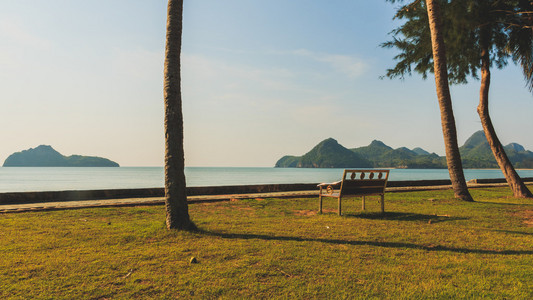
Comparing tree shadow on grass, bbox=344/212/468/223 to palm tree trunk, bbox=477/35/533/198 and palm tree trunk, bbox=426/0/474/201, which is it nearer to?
palm tree trunk, bbox=426/0/474/201

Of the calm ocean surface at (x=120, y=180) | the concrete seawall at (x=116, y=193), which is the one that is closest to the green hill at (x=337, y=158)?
the calm ocean surface at (x=120, y=180)

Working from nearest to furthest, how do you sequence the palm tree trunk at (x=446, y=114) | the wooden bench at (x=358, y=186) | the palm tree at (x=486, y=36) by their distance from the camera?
the wooden bench at (x=358, y=186)
the palm tree trunk at (x=446, y=114)
the palm tree at (x=486, y=36)

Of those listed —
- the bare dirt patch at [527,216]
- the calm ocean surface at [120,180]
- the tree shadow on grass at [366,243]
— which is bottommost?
the calm ocean surface at [120,180]

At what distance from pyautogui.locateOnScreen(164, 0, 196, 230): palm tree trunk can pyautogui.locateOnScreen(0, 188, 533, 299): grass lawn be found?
36 centimetres

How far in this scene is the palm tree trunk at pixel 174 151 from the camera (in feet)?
18.3

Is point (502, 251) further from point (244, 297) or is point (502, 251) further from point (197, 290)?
point (197, 290)

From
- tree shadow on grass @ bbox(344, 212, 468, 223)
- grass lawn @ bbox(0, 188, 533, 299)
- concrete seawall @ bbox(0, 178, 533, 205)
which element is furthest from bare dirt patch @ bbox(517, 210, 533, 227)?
concrete seawall @ bbox(0, 178, 533, 205)

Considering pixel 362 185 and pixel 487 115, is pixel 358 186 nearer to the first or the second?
pixel 362 185

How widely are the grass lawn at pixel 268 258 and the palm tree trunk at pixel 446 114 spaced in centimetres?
357

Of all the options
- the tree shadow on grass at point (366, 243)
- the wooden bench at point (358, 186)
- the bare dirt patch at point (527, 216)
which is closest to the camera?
the tree shadow on grass at point (366, 243)

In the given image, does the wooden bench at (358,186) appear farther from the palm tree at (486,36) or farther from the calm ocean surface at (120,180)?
the calm ocean surface at (120,180)

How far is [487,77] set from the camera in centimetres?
1279

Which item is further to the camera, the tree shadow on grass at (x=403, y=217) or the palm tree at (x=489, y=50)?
the palm tree at (x=489, y=50)

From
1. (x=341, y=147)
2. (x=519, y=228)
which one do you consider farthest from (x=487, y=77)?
(x=341, y=147)
